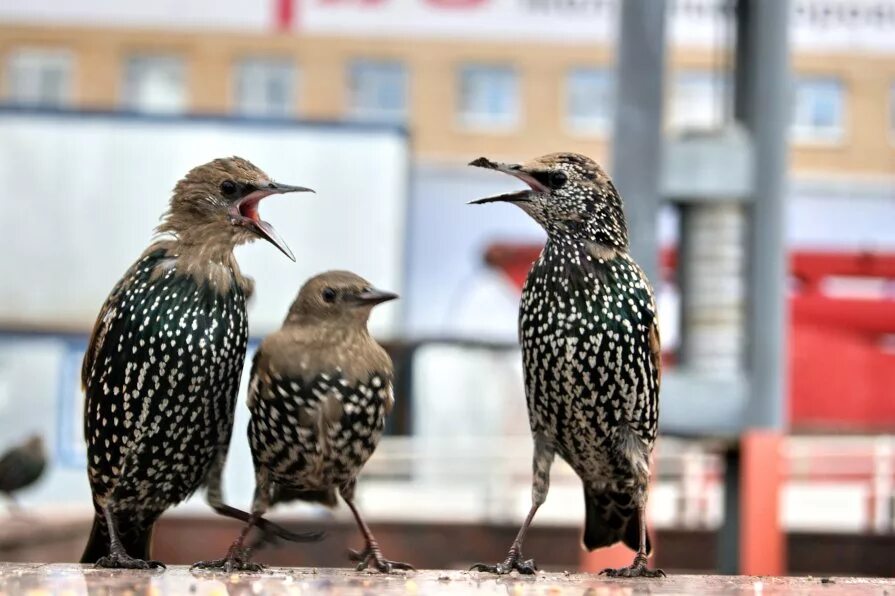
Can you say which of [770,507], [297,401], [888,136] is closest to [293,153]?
[770,507]

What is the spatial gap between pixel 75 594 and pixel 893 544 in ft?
20.5

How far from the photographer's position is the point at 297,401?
2.40 m

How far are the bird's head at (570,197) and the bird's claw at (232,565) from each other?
840 mm

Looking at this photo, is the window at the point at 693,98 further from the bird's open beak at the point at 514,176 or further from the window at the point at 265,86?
the bird's open beak at the point at 514,176

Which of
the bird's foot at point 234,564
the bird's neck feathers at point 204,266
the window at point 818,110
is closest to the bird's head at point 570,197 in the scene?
the bird's neck feathers at point 204,266

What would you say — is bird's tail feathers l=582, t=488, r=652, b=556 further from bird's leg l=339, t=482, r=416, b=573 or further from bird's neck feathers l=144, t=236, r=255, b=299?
bird's neck feathers l=144, t=236, r=255, b=299

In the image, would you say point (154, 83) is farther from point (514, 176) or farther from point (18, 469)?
point (514, 176)

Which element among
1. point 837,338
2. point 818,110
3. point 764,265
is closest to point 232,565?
Result: point 764,265

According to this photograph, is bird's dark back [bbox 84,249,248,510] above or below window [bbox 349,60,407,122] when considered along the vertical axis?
below

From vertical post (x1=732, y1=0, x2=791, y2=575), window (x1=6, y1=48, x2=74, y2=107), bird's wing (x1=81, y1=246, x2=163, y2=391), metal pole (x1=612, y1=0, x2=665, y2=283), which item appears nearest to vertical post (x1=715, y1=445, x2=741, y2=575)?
vertical post (x1=732, y1=0, x2=791, y2=575)

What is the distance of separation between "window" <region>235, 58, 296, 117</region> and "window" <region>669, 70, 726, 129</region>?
423 centimetres

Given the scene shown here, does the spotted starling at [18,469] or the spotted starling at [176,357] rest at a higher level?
the spotted starling at [176,357]

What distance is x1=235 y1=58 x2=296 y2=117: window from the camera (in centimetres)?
1496

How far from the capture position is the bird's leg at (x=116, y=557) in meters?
2.53
